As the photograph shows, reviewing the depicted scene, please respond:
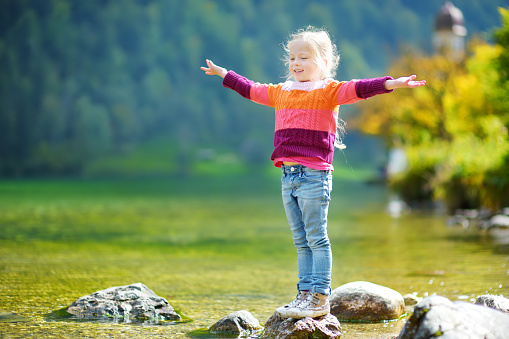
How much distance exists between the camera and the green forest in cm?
14050

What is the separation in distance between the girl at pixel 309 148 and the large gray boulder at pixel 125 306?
55.7 inches

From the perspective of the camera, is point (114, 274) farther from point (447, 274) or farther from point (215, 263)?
point (447, 274)

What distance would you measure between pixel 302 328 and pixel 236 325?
2.17 ft

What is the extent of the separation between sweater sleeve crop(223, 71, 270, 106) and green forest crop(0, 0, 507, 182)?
123 meters

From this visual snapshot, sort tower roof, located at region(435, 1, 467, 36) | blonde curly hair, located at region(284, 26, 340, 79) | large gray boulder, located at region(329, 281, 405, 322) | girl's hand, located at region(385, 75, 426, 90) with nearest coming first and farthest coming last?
girl's hand, located at region(385, 75, 426, 90) → blonde curly hair, located at region(284, 26, 340, 79) → large gray boulder, located at region(329, 281, 405, 322) → tower roof, located at region(435, 1, 467, 36)

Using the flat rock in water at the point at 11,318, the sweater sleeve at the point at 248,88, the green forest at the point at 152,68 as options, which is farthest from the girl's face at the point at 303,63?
the green forest at the point at 152,68

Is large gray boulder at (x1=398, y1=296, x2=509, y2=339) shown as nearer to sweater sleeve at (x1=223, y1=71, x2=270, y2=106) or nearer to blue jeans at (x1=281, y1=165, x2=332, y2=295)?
blue jeans at (x1=281, y1=165, x2=332, y2=295)

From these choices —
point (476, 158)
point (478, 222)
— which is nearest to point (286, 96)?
point (478, 222)

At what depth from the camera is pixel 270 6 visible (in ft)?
606

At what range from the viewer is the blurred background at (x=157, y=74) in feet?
457

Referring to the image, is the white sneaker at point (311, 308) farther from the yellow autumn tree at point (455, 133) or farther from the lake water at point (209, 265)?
the yellow autumn tree at point (455, 133)

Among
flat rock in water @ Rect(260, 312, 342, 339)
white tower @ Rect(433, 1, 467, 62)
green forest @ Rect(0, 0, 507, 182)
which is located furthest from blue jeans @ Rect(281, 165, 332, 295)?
green forest @ Rect(0, 0, 507, 182)

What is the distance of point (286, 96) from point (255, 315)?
212 cm

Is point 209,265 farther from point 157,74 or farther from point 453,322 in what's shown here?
point 157,74
